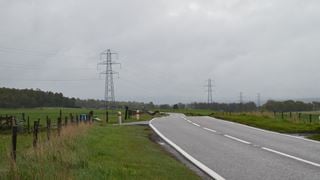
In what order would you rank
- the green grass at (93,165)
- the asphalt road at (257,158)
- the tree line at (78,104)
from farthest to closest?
1. the tree line at (78,104)
2. the asphalt road at (257,158)
3. the green grass at (93,165)

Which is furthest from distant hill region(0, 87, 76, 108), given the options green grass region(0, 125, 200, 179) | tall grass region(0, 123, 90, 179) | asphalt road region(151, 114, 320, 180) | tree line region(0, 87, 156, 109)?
tall grass region(0, 123, 90, 179)

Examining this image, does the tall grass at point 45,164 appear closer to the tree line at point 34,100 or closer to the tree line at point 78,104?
the tree line at point 78,104

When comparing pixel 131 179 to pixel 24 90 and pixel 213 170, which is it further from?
pixel 24 90

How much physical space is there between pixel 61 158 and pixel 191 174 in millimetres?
3020

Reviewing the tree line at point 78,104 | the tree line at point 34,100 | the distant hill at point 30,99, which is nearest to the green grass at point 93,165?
the tree line at point 78,104

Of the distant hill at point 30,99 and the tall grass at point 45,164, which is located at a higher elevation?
the distant hill at point 30,99

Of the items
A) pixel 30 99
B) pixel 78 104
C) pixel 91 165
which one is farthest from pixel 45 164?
pixel 78 104

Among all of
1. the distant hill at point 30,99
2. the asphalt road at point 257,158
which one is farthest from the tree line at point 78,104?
the asphalt road at point 257,158

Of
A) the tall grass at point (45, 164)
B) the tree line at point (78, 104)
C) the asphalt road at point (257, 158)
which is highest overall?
the tree line at point (78, 104)

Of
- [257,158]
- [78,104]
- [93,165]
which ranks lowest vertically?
[257,158]

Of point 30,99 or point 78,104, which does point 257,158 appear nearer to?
point 30,99

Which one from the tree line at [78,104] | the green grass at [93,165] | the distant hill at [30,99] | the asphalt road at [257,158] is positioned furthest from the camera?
the distant hill at [30,99]

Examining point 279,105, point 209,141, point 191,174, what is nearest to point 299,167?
point 191,174

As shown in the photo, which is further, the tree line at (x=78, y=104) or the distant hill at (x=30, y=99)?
the distant hill at (x=30, y=99)
